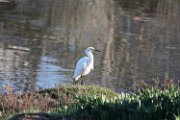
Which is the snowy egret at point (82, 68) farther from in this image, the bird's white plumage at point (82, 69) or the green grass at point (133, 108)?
the green grass at point (133, 108)

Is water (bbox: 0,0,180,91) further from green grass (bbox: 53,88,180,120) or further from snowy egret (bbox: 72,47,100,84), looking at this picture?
green grass (bbox: 53,88,180,120)

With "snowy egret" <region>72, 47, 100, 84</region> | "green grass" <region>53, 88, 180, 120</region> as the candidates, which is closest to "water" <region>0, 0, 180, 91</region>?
"snowy egret" <region>72, 47, 100, 84</region>

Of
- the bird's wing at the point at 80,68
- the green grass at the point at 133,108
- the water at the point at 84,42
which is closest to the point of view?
the green grass at the point at 133,108

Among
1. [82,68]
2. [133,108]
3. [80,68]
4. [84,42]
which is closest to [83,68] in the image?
[82,68]

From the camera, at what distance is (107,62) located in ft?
64.6

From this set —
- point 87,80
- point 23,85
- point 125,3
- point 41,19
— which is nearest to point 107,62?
point 87,80

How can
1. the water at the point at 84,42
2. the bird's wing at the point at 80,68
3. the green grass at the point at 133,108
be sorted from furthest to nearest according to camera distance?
the water at the point at 84,42 < the bird's wing at the point at 80,68 < the green grass at the point at 133,108

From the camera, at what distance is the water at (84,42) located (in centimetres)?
1703

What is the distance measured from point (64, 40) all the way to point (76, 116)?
15.5 metres

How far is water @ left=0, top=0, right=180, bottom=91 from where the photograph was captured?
17.0m

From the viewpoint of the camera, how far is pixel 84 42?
2236 centimetres

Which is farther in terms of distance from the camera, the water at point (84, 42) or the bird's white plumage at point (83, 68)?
the water at point (84, 42)

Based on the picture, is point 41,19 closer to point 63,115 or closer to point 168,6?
point 168,6

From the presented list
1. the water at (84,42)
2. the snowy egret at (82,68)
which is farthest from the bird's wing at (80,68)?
the water at (84,42)
